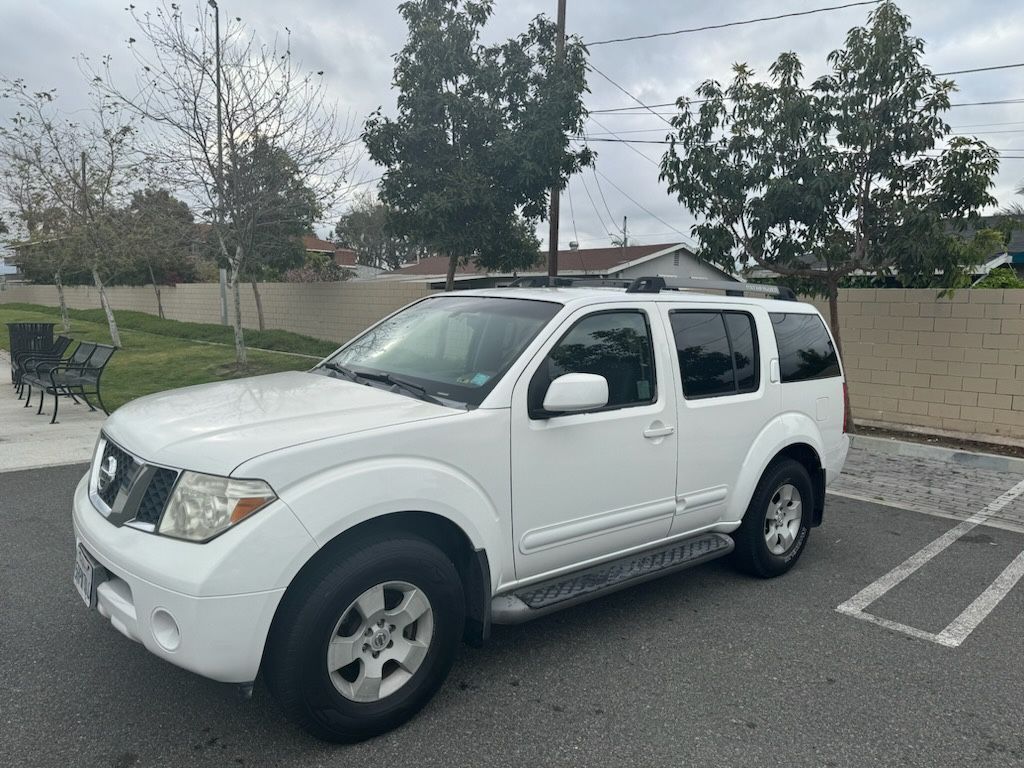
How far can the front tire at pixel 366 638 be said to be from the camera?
8.70ft

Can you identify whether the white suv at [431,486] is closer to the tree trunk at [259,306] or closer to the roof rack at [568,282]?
the roof rack at [568,282]

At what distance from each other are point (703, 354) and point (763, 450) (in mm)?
730

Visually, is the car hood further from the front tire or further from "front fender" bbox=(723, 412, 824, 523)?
"front fender" bbox=(723, 412, 824, 523)

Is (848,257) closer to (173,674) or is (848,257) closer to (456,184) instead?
(456,184)

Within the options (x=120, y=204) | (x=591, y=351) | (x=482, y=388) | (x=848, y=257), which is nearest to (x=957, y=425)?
(x=848, y=257)

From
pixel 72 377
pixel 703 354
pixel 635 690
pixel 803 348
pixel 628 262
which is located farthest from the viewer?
pixel 628 262

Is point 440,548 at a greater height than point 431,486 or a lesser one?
lesser

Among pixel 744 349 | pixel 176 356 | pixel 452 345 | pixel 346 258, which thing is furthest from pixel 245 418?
pixel 346 258

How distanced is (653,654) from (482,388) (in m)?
1.56

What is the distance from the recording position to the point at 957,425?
29.9ft

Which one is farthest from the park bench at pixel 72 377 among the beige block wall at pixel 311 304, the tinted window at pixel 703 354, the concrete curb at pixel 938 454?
the concrete curb at pixel 938 454

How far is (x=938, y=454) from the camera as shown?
8.20 metres

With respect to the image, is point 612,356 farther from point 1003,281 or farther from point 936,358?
point 1003,281

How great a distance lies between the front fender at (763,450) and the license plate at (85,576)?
3.18m
